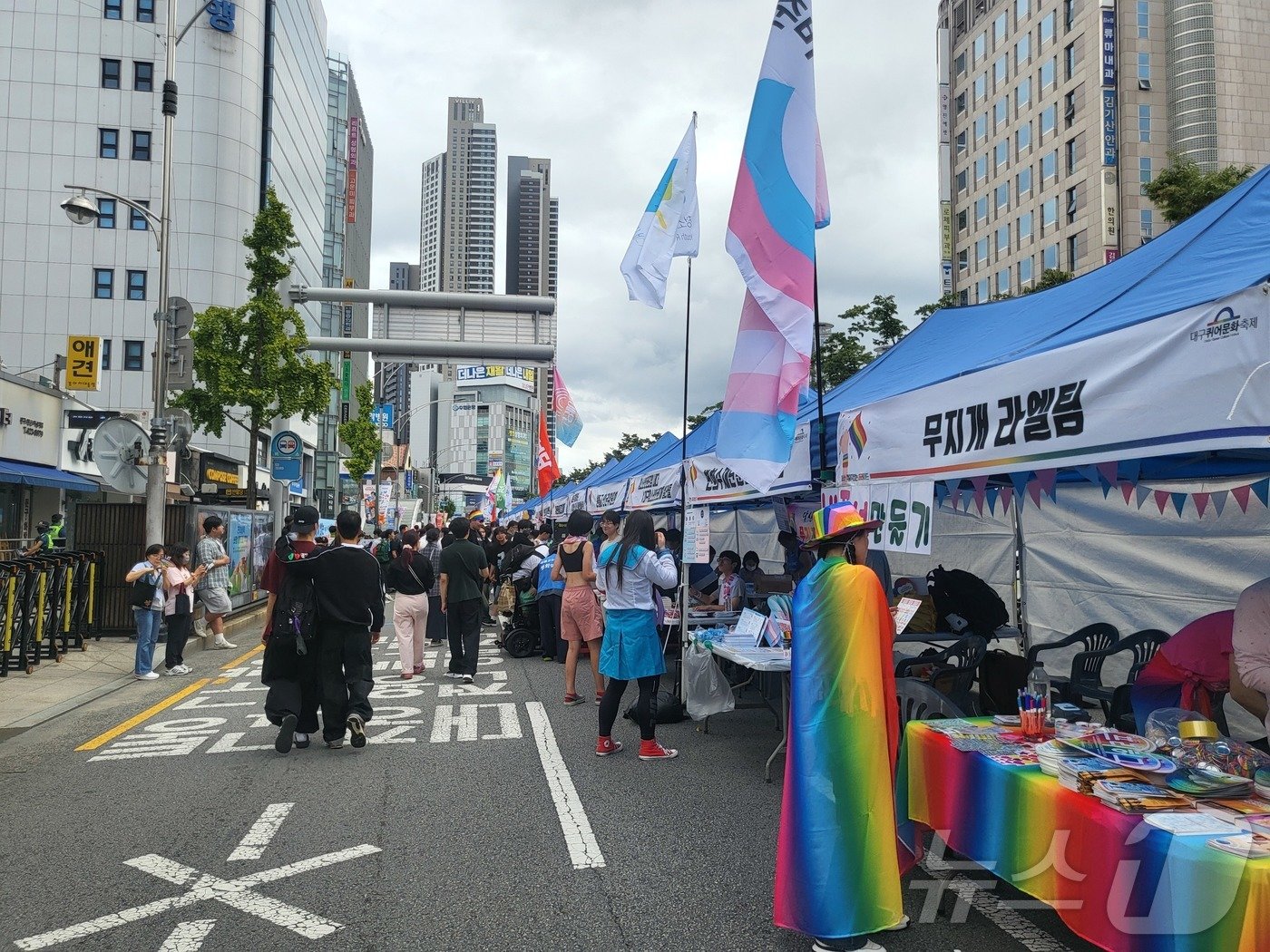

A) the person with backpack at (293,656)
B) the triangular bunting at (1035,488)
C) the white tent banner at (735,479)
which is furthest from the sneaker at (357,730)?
the triangular bunting at (1035,488)

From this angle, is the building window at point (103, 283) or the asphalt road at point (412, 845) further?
the building window at point (103, 283)

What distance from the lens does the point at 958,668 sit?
6.81 m

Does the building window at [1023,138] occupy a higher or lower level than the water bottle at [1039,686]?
higher

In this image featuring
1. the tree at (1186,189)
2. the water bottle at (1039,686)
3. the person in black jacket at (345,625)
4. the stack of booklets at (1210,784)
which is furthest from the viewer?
the tree at (1186,189)

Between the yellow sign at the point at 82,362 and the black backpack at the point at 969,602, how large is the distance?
1003 inches

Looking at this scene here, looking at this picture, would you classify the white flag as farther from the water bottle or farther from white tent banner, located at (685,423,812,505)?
the water bottle

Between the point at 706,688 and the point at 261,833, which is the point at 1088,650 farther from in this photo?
the point at 261,833

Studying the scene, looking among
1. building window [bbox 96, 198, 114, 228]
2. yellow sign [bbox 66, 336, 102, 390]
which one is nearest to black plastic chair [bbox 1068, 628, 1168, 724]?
yellow sign [bbox 66, 336, 102, 390]

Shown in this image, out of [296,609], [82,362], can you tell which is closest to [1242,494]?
[296,609]

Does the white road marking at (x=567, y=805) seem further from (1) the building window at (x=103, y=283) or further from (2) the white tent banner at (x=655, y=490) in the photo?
(1) the building window at (x=103, y=283)

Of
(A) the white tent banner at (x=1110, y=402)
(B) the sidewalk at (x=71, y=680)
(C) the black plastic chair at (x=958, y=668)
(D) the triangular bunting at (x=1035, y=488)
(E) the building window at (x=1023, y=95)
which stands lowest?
(B) the sidewalk at (x=71, y=680)

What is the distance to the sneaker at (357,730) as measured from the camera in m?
7.16

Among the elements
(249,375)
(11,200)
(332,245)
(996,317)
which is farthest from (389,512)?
(996,317)

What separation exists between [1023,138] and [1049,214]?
19.5ft
